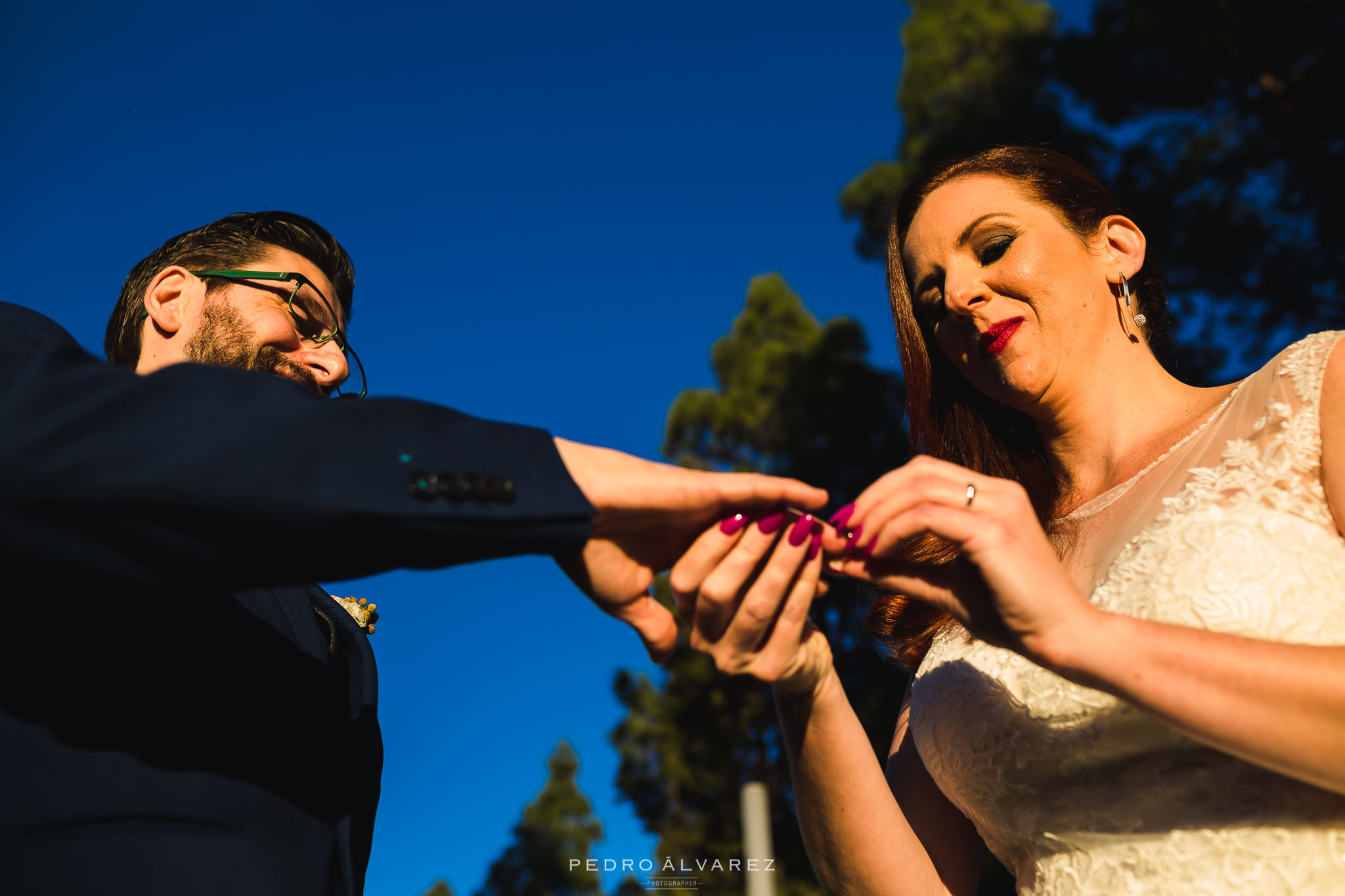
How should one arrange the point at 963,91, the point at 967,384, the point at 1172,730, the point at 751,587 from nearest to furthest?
the point at 751,587 → the point at 1172,730 → the point at 967,384 → the point at 963,91

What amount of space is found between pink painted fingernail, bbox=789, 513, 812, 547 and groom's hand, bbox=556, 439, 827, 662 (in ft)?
0.11

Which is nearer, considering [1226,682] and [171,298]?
[1226,682]

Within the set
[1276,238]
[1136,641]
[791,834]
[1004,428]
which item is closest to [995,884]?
[791,834]

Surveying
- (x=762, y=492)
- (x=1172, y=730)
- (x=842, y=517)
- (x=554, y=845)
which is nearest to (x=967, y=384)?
(x=1172, y=730)

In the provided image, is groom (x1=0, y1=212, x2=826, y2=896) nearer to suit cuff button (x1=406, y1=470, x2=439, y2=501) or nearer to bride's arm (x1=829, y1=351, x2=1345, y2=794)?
suit cuff button (x1=406, y1=470, x2=439, y2=501)

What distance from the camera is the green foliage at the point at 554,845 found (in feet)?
117

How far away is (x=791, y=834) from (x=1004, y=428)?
1414 cm

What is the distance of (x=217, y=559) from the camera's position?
1.55 m

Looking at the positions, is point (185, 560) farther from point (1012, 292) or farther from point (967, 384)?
point (967, 384)

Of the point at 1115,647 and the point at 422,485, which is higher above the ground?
the point at 422,485

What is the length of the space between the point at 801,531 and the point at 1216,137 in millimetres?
13015

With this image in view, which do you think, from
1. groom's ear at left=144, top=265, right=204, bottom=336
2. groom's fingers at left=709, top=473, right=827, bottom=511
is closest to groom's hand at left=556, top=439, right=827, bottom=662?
groom's fingers at left=709, top=473, right=827, bottom=511

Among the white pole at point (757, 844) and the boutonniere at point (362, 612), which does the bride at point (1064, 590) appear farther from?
the white pole at point (757, 844)

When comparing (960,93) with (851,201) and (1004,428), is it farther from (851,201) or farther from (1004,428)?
(1004,428)
